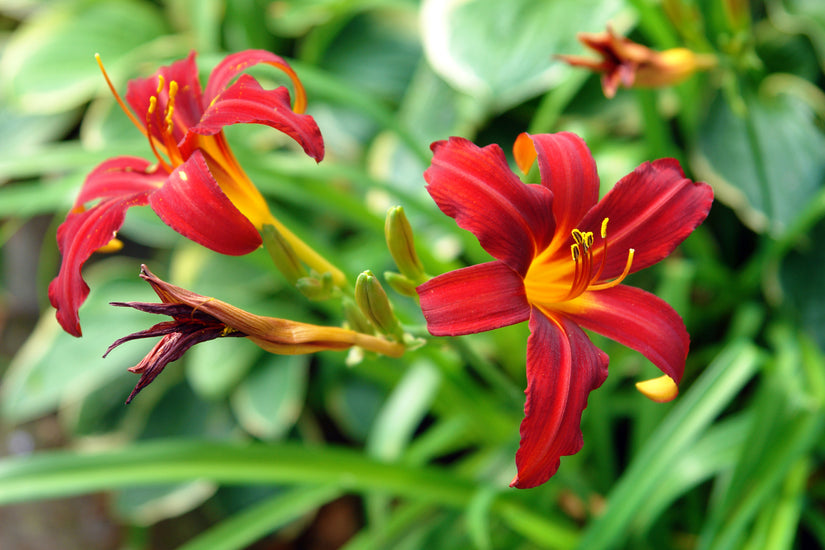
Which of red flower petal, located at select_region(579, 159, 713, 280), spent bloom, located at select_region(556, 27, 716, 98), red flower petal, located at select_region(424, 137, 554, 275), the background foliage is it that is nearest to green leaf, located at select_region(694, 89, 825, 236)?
the background foliage

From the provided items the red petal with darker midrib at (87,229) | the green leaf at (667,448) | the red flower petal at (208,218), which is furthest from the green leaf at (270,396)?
the red flower petal at (208,218)

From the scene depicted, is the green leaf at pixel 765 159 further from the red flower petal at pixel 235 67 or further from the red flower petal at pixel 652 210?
the red flower petal at pixel 235 67

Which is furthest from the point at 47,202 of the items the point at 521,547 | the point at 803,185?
the point at 803,185

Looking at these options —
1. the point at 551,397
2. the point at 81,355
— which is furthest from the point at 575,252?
the point at 81,355

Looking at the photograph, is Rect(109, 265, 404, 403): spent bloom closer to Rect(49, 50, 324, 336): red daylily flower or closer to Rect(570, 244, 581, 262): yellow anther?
Rect(49, 50, 324, 336): red daylily flower

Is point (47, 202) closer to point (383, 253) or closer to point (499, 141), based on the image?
point (383, 253)

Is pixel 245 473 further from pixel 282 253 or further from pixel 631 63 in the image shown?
pixel 631 63

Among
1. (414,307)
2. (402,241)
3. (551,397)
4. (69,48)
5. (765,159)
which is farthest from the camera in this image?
(69,48)
